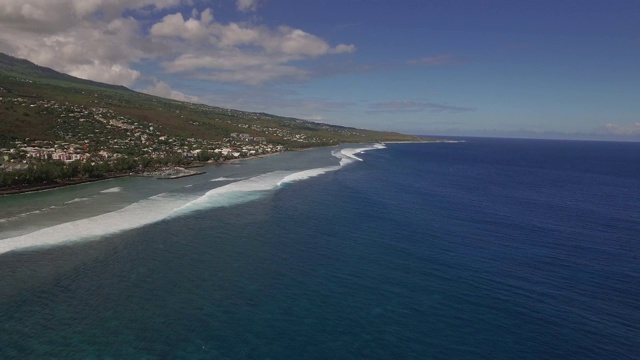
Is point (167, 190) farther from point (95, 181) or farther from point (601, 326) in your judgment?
point (601, 326)

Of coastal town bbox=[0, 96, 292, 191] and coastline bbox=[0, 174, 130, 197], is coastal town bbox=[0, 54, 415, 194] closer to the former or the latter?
coastal town bbox=[0, 96, 292, 191]

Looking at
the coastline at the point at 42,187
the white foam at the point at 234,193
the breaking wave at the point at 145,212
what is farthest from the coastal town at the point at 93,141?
the white foam at the point at 234,193

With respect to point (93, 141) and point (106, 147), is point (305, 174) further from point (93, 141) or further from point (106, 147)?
point (93, 141)

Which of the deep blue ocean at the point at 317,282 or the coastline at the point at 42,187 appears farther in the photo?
the coastline at the point at 42,187

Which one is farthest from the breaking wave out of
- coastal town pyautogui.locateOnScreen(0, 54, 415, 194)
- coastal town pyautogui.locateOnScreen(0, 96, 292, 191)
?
coastal town pyautogui.locateOnScreen(0, 96, 292, 191)

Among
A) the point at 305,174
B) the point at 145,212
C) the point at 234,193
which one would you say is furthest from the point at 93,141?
the point at 145,212

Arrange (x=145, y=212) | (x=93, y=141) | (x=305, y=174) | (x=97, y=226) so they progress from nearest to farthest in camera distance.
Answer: (x=97, y=226) < (x=145, y=212) < (x=305, y=174) < (x=93, y=141)

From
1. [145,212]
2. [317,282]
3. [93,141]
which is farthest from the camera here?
[93,141]

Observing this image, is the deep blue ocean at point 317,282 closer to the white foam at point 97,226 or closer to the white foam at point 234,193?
the white foam at point 97,226
